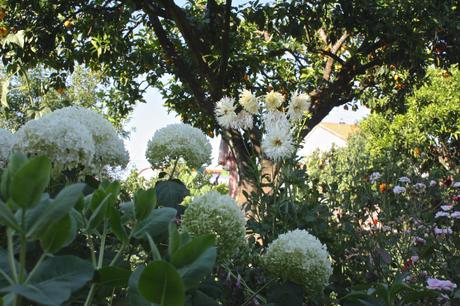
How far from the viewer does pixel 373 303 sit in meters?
1.12

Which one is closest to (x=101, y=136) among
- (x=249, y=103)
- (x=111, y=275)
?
(x=111, y=275)

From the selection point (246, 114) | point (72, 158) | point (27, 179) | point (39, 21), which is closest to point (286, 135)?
point (246, 114)

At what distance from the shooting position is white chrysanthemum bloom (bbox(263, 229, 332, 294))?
1296 millimetres

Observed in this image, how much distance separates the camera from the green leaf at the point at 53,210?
24.6 inches

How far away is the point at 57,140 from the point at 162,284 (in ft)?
2.52

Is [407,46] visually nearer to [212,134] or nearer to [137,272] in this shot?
[212,134]

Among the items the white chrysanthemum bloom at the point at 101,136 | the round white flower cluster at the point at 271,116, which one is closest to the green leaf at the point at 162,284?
the white chrysanthemum bloom at the point at 101,136

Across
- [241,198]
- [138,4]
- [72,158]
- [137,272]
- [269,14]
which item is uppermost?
[138,4]

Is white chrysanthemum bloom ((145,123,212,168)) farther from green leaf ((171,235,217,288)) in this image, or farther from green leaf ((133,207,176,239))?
green leaf ((171,235,217,288))

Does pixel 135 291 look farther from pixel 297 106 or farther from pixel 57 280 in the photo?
pixel 297 106

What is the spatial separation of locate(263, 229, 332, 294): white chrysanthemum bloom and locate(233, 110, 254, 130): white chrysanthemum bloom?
1.21 m

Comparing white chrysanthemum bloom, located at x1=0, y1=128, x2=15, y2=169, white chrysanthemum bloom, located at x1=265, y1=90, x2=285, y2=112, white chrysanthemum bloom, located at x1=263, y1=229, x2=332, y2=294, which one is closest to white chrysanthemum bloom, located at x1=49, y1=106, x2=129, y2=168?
white chrysanthemum bloom, located at x1=0, y1=128, x2=15, y2=169

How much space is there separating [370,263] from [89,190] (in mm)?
1653

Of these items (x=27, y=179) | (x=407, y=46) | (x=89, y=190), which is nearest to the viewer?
(x=27, y=179)
